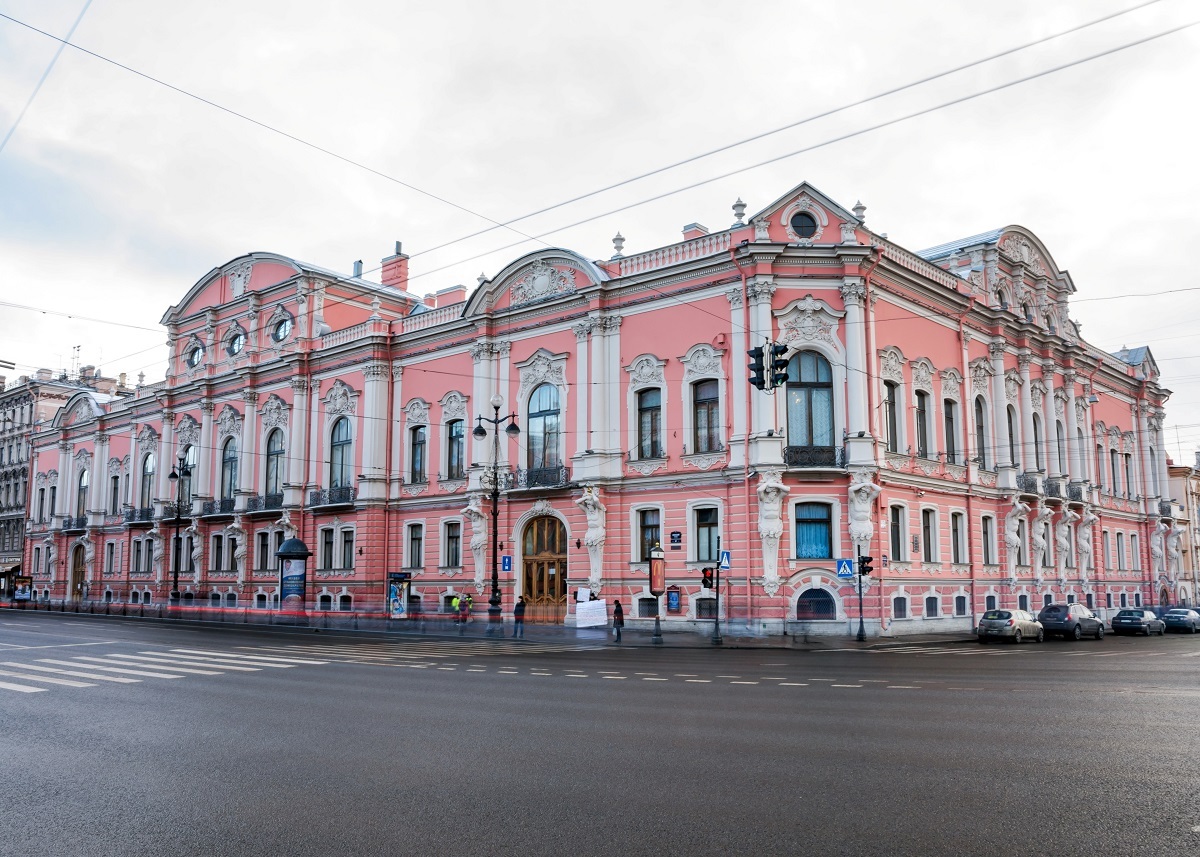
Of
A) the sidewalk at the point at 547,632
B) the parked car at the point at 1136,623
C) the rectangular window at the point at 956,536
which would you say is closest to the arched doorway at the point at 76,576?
the sidewalk at the point at 547,632

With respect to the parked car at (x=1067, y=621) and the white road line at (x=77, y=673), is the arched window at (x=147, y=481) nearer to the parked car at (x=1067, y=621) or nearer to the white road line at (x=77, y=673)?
the white road line at (x=77, y=673)

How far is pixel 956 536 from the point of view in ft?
125

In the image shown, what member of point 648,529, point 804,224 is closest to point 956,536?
point 648,529

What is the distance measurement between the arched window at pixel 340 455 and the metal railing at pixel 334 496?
393mm

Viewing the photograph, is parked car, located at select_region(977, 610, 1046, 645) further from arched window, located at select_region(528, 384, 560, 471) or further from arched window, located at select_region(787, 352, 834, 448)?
arched window, located at select_region(528, 384, 560, 471)

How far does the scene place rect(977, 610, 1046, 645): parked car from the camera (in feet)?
104

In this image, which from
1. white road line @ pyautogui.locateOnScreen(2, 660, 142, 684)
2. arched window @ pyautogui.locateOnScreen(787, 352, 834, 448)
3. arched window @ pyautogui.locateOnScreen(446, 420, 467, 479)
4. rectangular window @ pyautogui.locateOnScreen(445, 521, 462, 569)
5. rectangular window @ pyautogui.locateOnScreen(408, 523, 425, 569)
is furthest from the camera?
rectangular window @ pyautogui.locateOnScreen(408, 523, 425, 569)

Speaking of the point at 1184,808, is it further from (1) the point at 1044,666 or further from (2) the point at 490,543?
(2) the point at 490,543

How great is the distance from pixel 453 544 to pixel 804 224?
19.9 m

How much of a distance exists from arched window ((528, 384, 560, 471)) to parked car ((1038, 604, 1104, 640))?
1889 centimetres

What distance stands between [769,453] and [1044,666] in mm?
12775

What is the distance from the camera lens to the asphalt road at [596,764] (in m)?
6.98

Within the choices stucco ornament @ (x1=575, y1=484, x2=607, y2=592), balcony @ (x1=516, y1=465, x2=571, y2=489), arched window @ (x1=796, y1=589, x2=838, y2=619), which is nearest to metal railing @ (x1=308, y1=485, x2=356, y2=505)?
balcony @ (x1=516, y1=465, x2=571, y2=489)

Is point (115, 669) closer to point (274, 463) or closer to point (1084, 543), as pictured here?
point (274, 463)
